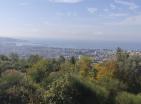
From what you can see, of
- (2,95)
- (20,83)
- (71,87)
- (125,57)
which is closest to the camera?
(71,87)

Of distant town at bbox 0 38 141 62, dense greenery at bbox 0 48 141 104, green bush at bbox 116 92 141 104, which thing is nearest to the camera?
dense greenery at bbox 0 48 141 104

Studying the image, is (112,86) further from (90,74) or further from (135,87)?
(90,74)

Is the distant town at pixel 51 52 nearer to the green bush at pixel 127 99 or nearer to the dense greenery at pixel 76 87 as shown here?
the dense greenery at pixel 76 87

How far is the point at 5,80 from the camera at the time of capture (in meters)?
25.9

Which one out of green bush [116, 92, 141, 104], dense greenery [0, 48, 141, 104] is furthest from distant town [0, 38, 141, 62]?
green bush [116, 92, 141, 104]

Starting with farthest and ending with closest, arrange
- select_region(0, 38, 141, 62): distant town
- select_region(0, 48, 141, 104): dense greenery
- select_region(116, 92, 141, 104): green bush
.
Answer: select_region(0, 38, 141, 62): distant town
select_region(116, 92, 141, 104): green bush
select_region(0, 48, 141, 104): dense greenery

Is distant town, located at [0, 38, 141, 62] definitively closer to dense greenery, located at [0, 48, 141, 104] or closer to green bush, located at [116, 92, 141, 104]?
dense greenery, located at [0, 48, 141, 104]

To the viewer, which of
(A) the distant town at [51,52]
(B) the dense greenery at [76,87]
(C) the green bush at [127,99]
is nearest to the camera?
(B) the dense greenery at [76,87]

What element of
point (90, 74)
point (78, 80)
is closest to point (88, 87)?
point (78, 80)

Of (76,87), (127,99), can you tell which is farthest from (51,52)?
(76,87)

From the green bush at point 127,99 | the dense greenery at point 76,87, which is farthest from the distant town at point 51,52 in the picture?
the green bush at point 127,99

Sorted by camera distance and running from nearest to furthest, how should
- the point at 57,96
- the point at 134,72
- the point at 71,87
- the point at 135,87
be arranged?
the point at 57,96 → the point at 71,87 → the point at 135,87 → the point at 134,72

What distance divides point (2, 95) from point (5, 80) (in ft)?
9.51

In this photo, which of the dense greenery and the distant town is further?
the distant town
